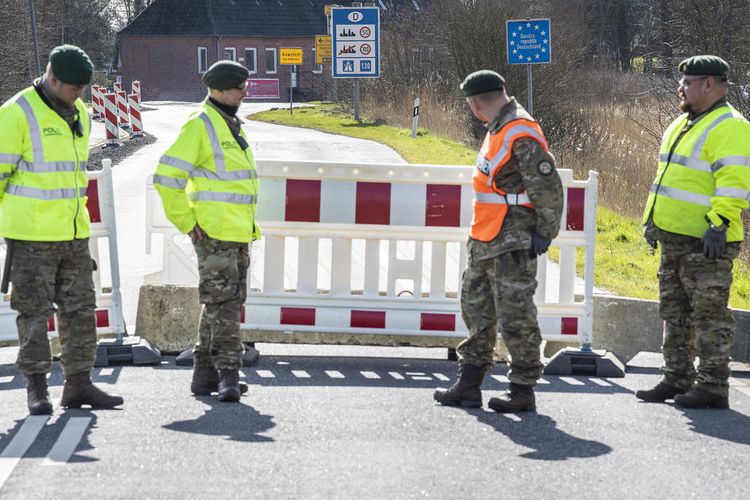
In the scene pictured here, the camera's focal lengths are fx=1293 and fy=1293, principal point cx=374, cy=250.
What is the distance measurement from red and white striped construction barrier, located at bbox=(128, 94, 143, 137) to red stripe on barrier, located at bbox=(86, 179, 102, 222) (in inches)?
1040

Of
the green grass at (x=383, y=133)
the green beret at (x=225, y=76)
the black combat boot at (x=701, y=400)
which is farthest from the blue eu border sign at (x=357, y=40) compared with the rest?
the black combat boot at (x=701, y=400)

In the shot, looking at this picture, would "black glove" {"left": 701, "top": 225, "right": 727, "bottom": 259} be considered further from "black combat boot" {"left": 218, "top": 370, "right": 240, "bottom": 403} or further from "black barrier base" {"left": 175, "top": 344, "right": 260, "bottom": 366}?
"black barrier base" {"left": 175, "top": 344, "right": 260, "bottom": 366}

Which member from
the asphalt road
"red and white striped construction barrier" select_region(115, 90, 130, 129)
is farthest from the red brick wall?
the asphalt road

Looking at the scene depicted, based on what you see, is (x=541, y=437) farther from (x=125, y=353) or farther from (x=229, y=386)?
(x=125, y=353)

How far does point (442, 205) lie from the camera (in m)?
8.50

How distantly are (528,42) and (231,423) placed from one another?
1519 centimetres

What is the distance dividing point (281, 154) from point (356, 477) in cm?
2497

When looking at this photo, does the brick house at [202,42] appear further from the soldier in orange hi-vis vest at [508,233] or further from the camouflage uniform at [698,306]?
the soldier in orange hi-vis vest at [508,233]

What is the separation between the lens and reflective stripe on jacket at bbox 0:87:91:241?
6586mm

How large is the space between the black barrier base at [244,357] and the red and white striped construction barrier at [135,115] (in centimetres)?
2676

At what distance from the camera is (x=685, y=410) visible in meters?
7.09

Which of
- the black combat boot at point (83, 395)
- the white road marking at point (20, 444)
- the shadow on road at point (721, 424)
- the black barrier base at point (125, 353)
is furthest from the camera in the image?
the black barrier base at point (125, 353)

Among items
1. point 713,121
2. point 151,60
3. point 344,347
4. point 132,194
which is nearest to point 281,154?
point 132,194

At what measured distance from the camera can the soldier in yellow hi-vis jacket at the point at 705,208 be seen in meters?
6.91
